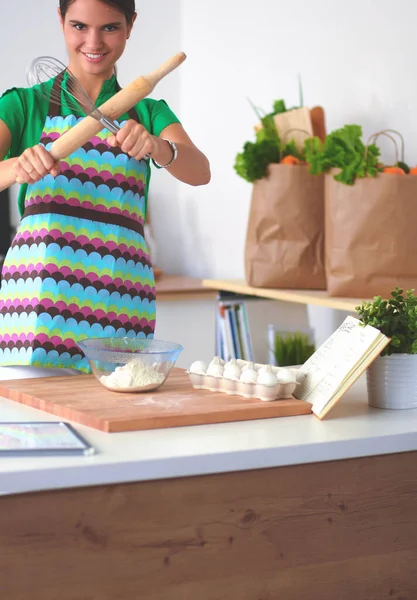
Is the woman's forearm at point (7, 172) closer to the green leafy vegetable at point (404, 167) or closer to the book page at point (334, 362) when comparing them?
the book page at point (334, 362)

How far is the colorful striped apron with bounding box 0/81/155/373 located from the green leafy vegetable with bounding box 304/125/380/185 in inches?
30.0

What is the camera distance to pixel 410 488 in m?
1.14

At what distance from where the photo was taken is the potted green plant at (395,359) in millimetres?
1261

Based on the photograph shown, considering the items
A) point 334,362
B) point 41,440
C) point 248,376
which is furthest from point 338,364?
point 41,440

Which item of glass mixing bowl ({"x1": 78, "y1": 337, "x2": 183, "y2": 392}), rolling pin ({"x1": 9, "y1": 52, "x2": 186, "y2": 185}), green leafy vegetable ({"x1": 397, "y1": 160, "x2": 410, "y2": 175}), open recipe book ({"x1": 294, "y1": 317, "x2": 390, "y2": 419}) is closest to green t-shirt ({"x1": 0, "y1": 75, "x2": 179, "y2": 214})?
rolling pin ({"x1": 9, "y1": 52, "x2": 186, "y2": 185})

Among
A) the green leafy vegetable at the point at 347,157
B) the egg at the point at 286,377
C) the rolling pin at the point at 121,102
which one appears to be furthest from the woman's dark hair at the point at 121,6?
the green leafy vegetable at the point at 347,157

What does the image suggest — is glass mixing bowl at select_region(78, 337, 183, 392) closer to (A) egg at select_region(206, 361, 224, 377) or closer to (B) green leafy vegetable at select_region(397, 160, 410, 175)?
(A) egg at select_region(206, 361, 224, 377)

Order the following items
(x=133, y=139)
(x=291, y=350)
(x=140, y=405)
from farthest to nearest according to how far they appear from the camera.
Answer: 1. (x=291, y=350)
2. (x=133, y=139)
3. (x=140, y=405)

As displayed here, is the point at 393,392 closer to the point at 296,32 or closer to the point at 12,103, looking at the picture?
the point at 12,103

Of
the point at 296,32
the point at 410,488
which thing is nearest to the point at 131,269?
the point at 410,488

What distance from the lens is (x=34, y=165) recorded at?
1.32m

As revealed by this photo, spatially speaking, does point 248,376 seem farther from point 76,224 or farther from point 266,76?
point 266,76

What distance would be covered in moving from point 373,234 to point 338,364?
3.16 ft

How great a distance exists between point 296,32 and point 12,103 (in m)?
1.59
